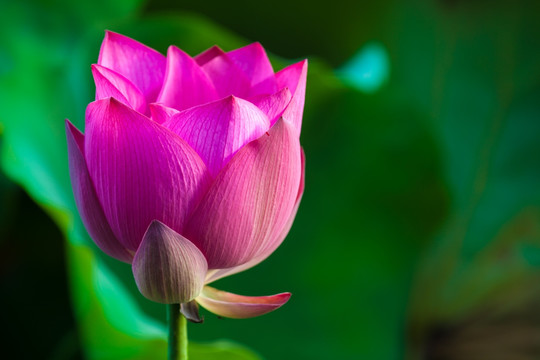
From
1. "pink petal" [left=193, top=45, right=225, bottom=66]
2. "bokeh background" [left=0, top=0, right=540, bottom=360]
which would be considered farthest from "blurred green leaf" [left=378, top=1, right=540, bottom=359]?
"pink petal" [left=193, top=45, right=225, bottom=66]

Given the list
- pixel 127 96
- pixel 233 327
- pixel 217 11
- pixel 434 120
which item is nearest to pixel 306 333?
pixel 233 327

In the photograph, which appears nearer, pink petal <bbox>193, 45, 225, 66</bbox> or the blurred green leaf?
pink petal <bbox>193, 45, 225, 66</bbox>

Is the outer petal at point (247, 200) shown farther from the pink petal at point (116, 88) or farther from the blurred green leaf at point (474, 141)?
the blurred green leaf at point (474, 141)

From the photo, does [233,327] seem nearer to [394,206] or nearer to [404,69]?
[394,206]

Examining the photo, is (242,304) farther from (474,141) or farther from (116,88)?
(474,141)

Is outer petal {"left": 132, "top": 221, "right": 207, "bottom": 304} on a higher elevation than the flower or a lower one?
lower

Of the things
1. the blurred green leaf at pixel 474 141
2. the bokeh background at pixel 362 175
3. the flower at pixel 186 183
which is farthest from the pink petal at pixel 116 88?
the blurred green leaf at pixel 474 141

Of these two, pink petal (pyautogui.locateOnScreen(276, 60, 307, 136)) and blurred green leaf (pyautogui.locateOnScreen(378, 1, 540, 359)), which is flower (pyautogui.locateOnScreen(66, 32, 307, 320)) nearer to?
pink petal (pyautogui.locateOnScreen(276, 60, 307, 136))

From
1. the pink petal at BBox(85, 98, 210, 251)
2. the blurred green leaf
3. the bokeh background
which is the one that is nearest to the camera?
the pink petal at BBox(85, 98, 210, 251)
